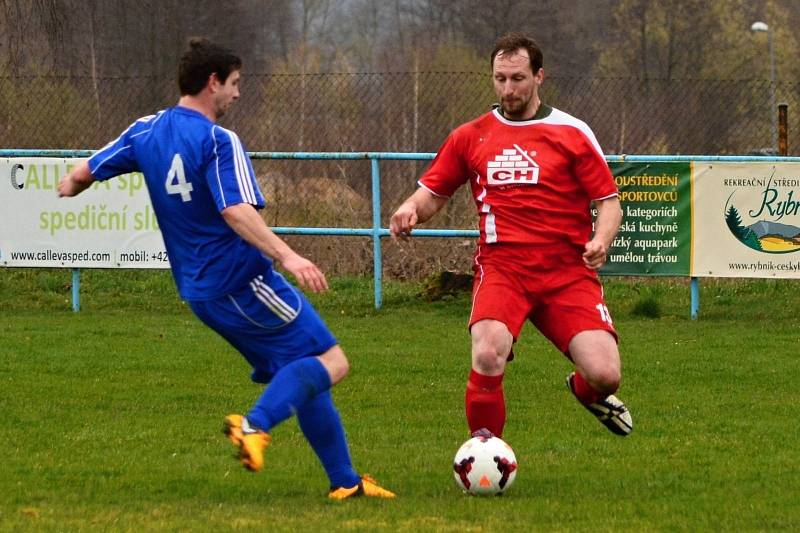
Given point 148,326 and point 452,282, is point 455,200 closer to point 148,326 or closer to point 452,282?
point 452,282

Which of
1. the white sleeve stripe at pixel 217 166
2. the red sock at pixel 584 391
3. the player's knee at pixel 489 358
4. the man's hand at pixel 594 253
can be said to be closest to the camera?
the white sleeve stripe at pixel 217 166

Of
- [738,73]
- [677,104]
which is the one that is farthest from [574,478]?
[738,73]

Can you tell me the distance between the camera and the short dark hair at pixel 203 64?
17.7 feet

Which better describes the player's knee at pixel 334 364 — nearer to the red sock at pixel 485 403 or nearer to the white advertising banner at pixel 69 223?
the red sock at pixel 485 403

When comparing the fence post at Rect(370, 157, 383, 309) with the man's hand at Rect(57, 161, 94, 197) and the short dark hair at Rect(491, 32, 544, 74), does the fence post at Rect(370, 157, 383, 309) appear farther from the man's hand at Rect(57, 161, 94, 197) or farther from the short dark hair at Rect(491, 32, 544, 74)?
the man's hand at Rect(57, 161, 94, 197)

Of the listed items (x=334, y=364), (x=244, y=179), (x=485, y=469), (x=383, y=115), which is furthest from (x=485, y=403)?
(x=383, y=115)

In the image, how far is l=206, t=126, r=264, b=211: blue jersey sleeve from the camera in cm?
520

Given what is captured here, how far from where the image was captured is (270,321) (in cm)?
543

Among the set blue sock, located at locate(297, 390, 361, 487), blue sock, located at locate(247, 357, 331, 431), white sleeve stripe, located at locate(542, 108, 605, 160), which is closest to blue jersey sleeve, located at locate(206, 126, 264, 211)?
blue sock, located at locate(247, 357, 331, 431)

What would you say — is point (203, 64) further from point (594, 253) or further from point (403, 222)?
point (594, 253)

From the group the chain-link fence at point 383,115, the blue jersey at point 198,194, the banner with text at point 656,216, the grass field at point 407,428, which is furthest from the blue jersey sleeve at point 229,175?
the chain-link fence at point 383,115

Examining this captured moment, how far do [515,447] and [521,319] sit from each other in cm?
109

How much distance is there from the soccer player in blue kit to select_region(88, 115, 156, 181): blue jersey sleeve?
0.02m

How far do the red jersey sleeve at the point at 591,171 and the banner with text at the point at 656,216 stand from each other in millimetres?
6334
